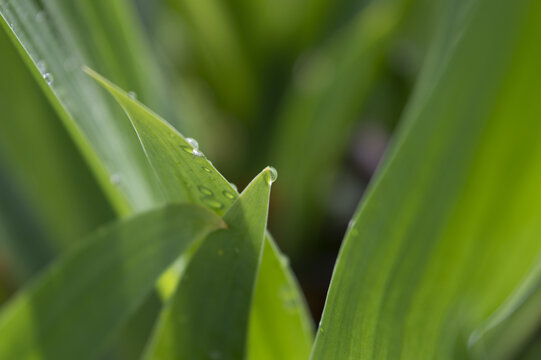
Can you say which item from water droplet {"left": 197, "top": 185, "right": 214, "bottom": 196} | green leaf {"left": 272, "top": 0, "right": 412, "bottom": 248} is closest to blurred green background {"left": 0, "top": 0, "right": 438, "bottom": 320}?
green leaf {"left": 272, "top": 0, "right": 412, "bottom": 248}

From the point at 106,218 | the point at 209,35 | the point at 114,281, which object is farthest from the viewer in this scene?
the point at 209,35

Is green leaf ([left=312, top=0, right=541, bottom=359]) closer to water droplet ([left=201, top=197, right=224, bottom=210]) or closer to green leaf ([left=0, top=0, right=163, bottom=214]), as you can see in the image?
water droplet ([left=201, top=197, right=224, bottom=210])

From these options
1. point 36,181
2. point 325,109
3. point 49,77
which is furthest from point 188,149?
point 325,109

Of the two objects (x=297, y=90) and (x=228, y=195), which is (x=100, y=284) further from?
(x=297, y=90)

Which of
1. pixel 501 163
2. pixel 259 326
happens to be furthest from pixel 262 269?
pixel 501 163

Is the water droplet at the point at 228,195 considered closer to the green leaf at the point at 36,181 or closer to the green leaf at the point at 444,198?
the green leaf at the point at 444,198

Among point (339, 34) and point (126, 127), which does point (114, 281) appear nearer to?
point (126, 127)
